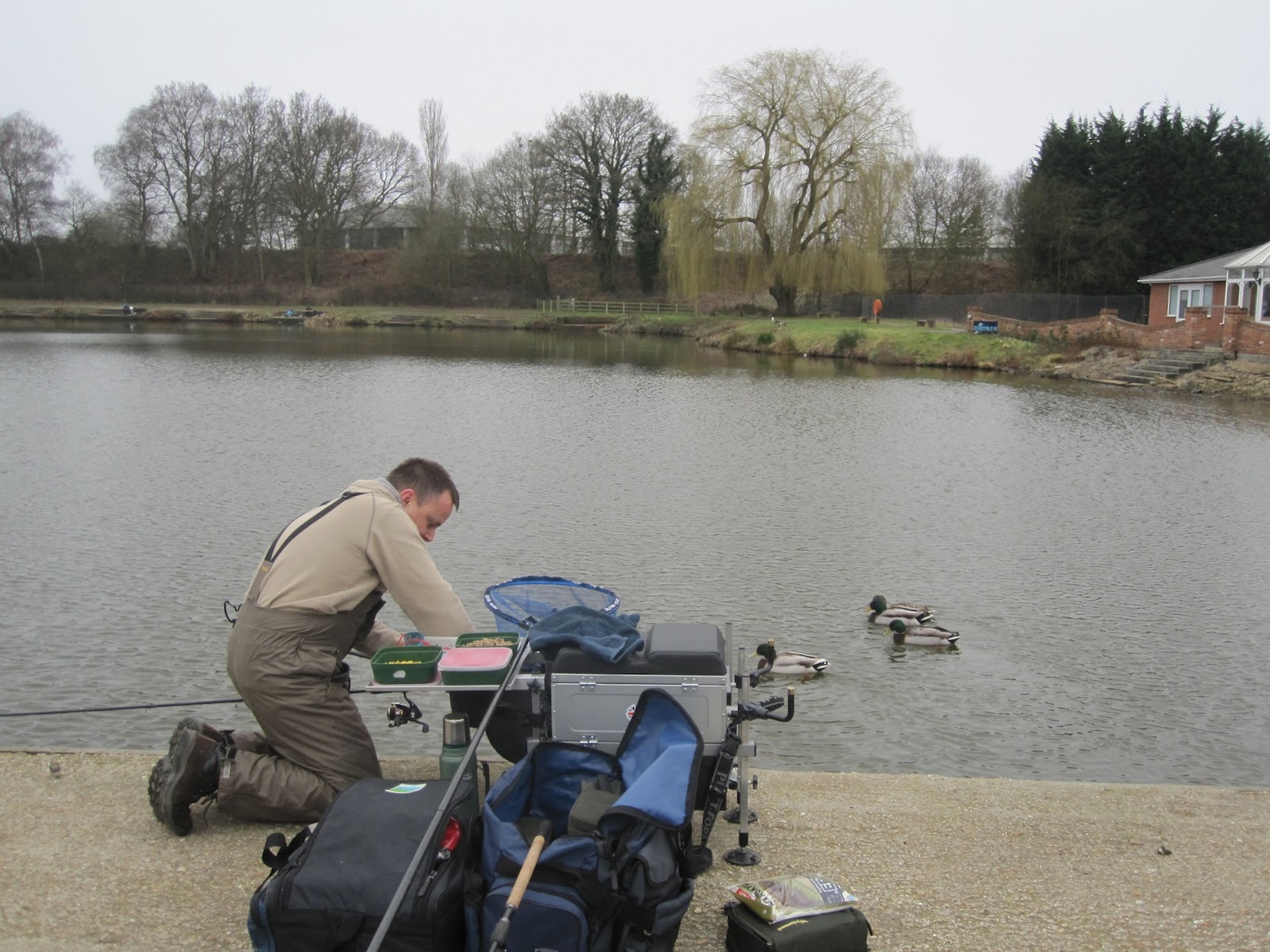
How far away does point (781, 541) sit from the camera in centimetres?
1281

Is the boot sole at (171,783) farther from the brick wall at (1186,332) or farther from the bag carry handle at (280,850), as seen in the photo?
the brick wall at (1186,332)

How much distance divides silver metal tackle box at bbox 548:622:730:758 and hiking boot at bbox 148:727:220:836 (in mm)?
1287

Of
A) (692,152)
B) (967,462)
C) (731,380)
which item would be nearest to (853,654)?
(967,462)

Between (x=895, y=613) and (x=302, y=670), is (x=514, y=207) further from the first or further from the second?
(x=302, y=670)

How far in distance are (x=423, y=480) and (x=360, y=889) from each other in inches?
73.2

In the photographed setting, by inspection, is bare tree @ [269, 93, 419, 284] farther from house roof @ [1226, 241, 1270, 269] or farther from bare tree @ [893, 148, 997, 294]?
house roof @ [1226, 241, 1270, 269]

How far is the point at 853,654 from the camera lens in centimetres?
916

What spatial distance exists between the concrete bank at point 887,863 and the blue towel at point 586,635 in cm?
85

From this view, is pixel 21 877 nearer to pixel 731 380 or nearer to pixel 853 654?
pixel 853 654

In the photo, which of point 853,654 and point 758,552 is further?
point 758,552

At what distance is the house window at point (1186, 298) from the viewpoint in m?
39.8

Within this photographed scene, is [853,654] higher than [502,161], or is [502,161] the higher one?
[502,161]

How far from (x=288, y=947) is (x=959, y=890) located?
2265 mm

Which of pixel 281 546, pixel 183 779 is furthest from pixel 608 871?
pixel 281 546
